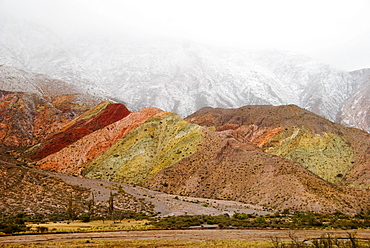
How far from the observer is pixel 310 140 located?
303ft

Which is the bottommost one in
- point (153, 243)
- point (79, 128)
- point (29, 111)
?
point (29, 111)

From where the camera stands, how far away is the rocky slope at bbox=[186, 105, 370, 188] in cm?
7975

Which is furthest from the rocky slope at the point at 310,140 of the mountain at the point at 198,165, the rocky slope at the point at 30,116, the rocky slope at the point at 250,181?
the rocky slope at the point at 30,116

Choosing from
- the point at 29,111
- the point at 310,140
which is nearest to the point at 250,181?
the point at 310,140

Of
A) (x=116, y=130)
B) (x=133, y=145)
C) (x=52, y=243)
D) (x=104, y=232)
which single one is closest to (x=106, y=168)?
(x=133, y=145)

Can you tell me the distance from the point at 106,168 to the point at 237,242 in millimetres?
58484

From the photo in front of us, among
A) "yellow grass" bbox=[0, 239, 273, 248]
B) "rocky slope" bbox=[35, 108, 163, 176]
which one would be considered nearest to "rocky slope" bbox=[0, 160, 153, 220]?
"yellow grass" bbox=[0, 239, 273, 248]

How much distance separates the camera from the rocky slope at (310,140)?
7975cm

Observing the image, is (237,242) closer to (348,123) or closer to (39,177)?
(39,177)

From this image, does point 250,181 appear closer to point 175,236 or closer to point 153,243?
point 175,236

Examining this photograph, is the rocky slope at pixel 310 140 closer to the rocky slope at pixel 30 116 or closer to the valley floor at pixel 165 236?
the valley floor at pixel 165 236

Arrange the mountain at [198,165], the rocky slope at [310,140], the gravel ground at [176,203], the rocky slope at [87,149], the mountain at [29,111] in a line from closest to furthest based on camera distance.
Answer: the gravel ground at [176,203], the mountain at [198,165], the rocky slope at [310,140], the rocky slope at [87,149], the mountain at [29,111]

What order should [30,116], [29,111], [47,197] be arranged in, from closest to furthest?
[47,197]
[30,116]
[29,111]

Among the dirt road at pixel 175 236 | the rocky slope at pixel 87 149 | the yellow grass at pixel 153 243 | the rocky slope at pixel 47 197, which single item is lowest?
the rocky slope at pixel 87 149
